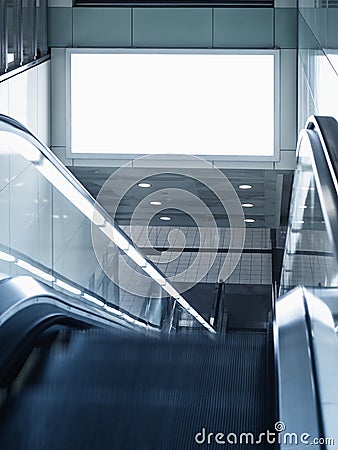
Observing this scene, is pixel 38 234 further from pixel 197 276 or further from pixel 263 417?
pixel 263 417

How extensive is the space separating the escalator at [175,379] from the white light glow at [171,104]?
24.7 feet

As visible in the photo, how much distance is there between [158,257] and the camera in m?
9.62

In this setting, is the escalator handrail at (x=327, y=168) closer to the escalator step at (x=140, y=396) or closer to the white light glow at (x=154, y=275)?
the escalator step at (x=140, y=396)

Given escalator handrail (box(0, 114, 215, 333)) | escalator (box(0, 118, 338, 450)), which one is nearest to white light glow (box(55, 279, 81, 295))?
escalator handrail (box(0, 114, 215, 333))

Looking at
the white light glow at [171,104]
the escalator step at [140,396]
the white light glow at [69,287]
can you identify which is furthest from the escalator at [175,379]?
the white light glow at [171,104]

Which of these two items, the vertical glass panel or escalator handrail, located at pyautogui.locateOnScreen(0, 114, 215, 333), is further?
the vertical glass panel

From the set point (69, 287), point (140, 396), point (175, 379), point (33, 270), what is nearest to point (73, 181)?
point (69, 287)

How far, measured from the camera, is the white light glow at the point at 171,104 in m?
11.5

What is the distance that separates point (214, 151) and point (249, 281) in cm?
293

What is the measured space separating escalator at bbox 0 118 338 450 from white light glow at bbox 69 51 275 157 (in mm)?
7514

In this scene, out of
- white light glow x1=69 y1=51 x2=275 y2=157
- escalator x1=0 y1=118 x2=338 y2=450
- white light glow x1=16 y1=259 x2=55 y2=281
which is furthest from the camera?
white light glow x1=69 y1=51 x2=275 y2=157

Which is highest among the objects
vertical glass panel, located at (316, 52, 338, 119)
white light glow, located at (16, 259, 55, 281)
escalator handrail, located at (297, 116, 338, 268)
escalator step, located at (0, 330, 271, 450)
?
vertical glass panel, located at (316, 52, 338, 119)

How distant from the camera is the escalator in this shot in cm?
258

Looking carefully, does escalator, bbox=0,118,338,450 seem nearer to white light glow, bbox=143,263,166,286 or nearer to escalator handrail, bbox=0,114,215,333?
escalator handrail, bbox=0,114,215,333
